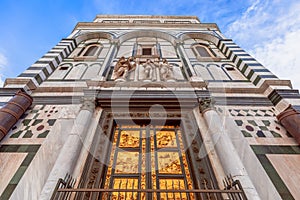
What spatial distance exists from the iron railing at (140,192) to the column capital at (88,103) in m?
1.71

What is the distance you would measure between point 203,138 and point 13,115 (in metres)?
3.90

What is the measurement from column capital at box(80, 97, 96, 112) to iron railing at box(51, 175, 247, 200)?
5.62 feet

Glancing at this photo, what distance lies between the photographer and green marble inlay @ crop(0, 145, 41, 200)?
3.16 meters

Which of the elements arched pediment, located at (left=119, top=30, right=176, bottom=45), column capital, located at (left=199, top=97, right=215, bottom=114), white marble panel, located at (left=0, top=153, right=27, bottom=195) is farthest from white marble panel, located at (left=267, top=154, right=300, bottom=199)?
arched pediment, located at (left=119, top=30, right=176, bottom=45)

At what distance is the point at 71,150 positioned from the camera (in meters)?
3.49

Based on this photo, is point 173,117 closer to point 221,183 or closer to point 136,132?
point 136,132

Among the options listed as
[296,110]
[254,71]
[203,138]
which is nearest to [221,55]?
[254,71]

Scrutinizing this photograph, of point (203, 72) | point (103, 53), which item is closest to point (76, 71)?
point (103, 53)

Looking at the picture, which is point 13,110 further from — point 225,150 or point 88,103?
point 225,150

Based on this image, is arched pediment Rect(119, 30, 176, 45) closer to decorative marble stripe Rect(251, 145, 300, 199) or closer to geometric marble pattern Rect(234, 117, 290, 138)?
geometric marble pattern Rect(234, 117, 290, 138)

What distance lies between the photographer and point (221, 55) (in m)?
8.09

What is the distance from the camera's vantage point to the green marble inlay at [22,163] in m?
3.16

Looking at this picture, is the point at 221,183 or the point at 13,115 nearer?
the point at 221,183

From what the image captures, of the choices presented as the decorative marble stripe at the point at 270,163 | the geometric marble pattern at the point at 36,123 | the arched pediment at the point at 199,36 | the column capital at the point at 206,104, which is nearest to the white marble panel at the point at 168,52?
the arched pediment at the point at 199,36
